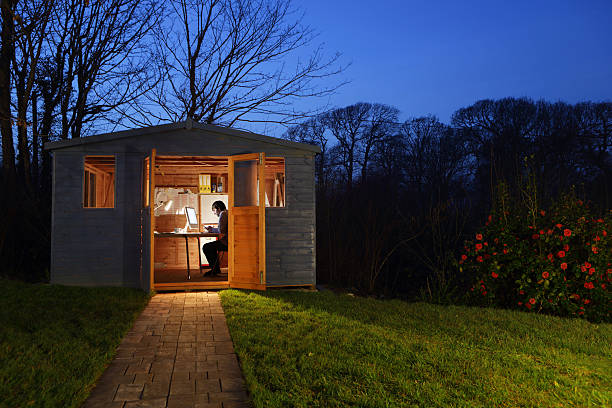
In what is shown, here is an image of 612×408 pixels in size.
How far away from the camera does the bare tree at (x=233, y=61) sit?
1513 centimetres

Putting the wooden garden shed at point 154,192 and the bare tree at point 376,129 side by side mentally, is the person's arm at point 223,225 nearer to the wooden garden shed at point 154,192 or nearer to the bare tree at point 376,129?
the wooden garden shed at point 154,192

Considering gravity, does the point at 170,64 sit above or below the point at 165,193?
above

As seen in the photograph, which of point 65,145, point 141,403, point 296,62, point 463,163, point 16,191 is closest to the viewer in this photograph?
point 141,403

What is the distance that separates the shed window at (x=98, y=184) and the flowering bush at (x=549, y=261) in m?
5.97

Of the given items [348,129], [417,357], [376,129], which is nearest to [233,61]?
[348,129]

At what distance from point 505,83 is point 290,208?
128121 mm

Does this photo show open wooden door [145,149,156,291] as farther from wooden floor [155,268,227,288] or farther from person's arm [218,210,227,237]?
person's arm [218,210,227,237]

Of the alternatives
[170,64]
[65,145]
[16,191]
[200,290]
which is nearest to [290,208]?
[200,290]

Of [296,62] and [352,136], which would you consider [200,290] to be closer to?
[296,62]

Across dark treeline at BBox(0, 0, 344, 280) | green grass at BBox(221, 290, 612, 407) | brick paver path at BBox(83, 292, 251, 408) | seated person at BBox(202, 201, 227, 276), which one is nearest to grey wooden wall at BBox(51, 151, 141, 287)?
seated person at BBox(202, 201, 227, 276)

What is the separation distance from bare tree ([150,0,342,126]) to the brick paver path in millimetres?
10116

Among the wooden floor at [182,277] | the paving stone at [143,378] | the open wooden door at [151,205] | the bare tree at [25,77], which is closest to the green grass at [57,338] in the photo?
the paving stone at [143,378]

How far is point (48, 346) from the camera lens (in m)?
4.53

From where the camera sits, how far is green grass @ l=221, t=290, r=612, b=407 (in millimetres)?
3408
